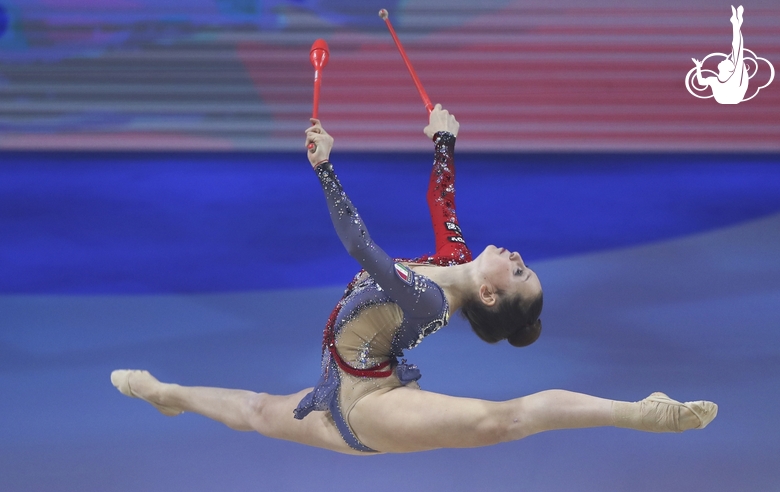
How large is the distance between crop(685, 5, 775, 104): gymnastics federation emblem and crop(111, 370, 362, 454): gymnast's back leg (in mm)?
3665

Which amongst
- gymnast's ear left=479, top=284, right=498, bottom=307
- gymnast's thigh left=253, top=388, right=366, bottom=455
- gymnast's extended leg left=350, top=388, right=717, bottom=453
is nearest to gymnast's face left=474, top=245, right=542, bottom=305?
gymnast's ear left=479, top=284, right=498, bottom=307

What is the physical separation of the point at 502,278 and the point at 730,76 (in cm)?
358

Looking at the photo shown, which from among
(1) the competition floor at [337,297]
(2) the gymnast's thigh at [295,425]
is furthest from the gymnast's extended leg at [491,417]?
(1) the competition floor at [337,297]

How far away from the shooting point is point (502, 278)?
2613mm

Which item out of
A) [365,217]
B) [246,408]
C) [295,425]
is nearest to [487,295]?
[295,425]

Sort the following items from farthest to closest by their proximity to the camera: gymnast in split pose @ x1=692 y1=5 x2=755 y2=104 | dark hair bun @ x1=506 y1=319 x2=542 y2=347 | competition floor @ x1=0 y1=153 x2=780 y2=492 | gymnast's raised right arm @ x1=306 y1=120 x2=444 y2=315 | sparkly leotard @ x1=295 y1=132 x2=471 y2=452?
1. gymnast in split pose @ x1=692 y1=5 x2=755 y2=104
2. competition floor @ x1=0 y1=153 x2=780 y2=492
3. dark hair bun @ x1=506 y1=319 x2=542 y2=347
4. sparkly leotard @ x1=295 y1=132 x2=471 y2=452
5. gymnast's raised right arm @ x1=306 y1=120 x2=444 y2=315

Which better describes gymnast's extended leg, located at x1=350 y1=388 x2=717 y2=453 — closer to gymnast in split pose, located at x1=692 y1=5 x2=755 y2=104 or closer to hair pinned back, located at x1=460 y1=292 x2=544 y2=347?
hair pinned back, located at x1=460 y1=292 x2=544 y2=347

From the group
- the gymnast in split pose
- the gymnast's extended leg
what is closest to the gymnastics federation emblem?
the gymnast in split pose

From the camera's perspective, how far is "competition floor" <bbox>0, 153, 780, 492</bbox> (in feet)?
10.5

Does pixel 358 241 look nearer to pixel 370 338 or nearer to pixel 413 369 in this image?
pixel 370 338

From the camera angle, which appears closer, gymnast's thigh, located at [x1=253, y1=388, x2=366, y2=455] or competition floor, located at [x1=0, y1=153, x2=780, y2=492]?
gymnast's thigh, located at [x1=253, y1=388, x2=366, y2=455]

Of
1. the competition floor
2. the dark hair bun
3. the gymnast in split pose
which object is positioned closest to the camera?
the dark hair bun

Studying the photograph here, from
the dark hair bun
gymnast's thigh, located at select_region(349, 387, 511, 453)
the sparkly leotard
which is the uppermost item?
the dark hair bun

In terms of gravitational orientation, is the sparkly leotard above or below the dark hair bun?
below
